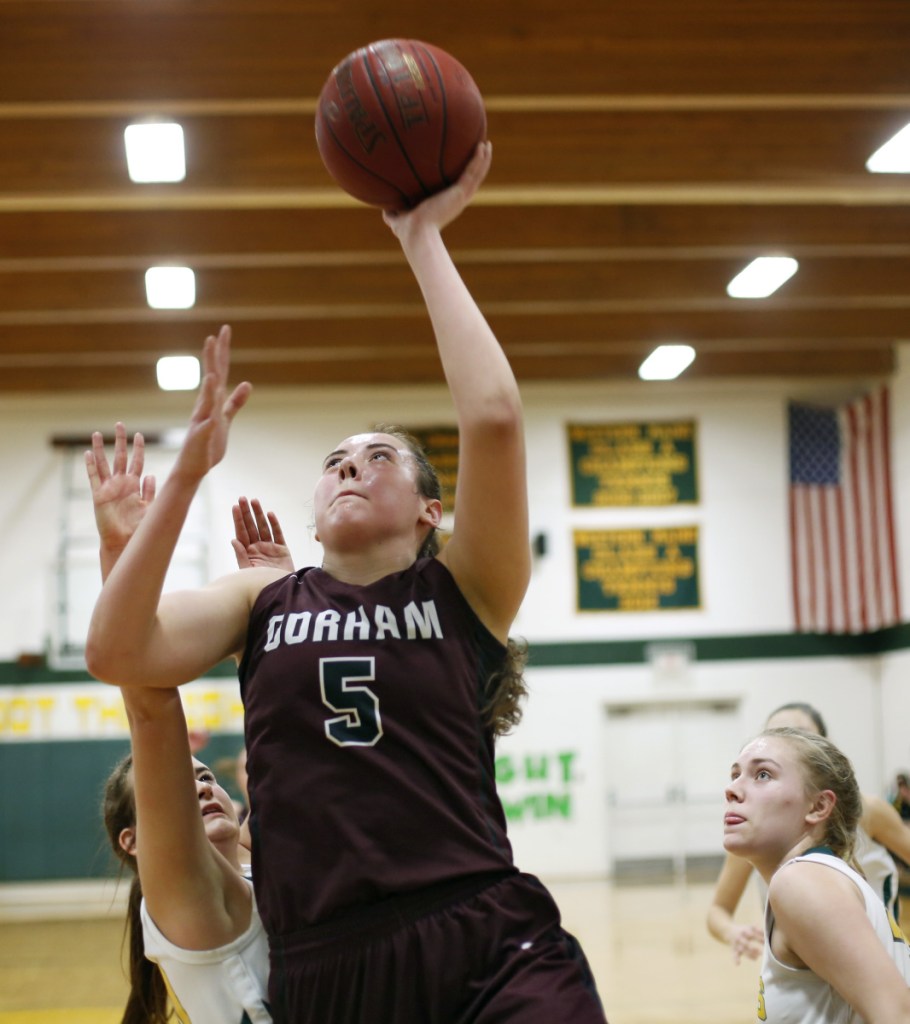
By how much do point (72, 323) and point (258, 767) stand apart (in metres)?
11.1

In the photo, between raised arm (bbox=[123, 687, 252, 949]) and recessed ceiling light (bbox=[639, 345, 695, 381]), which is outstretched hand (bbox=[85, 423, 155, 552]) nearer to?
raised arm (bbox=[123, 687, 252, 949])

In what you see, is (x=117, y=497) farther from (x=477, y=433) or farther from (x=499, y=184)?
(x=499, y=184)

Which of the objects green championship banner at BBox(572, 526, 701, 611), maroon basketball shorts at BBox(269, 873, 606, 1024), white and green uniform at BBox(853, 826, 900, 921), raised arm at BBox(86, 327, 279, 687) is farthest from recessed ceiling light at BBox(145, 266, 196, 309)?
maroon basketball shorts at BBox(269, 873, 606, 1024)

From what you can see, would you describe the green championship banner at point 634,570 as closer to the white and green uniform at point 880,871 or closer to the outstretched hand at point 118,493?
the white and green uniform at point 880,871

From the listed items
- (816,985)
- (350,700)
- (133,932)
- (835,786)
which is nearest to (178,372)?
(133,932)

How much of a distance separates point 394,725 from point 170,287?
9.47 m

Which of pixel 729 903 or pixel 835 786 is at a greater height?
pixel 835 786

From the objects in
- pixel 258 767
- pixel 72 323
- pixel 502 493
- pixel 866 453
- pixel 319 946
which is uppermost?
pixel 72 323

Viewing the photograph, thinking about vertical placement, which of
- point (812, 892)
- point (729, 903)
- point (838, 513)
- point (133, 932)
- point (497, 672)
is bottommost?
point (729, 903)

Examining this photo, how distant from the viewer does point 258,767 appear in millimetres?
1964

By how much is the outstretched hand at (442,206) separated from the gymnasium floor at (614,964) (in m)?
5.49

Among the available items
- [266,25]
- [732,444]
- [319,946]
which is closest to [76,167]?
[266,25]

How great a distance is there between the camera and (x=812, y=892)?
2398 millimetres

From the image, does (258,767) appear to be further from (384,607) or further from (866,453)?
(866,453)
